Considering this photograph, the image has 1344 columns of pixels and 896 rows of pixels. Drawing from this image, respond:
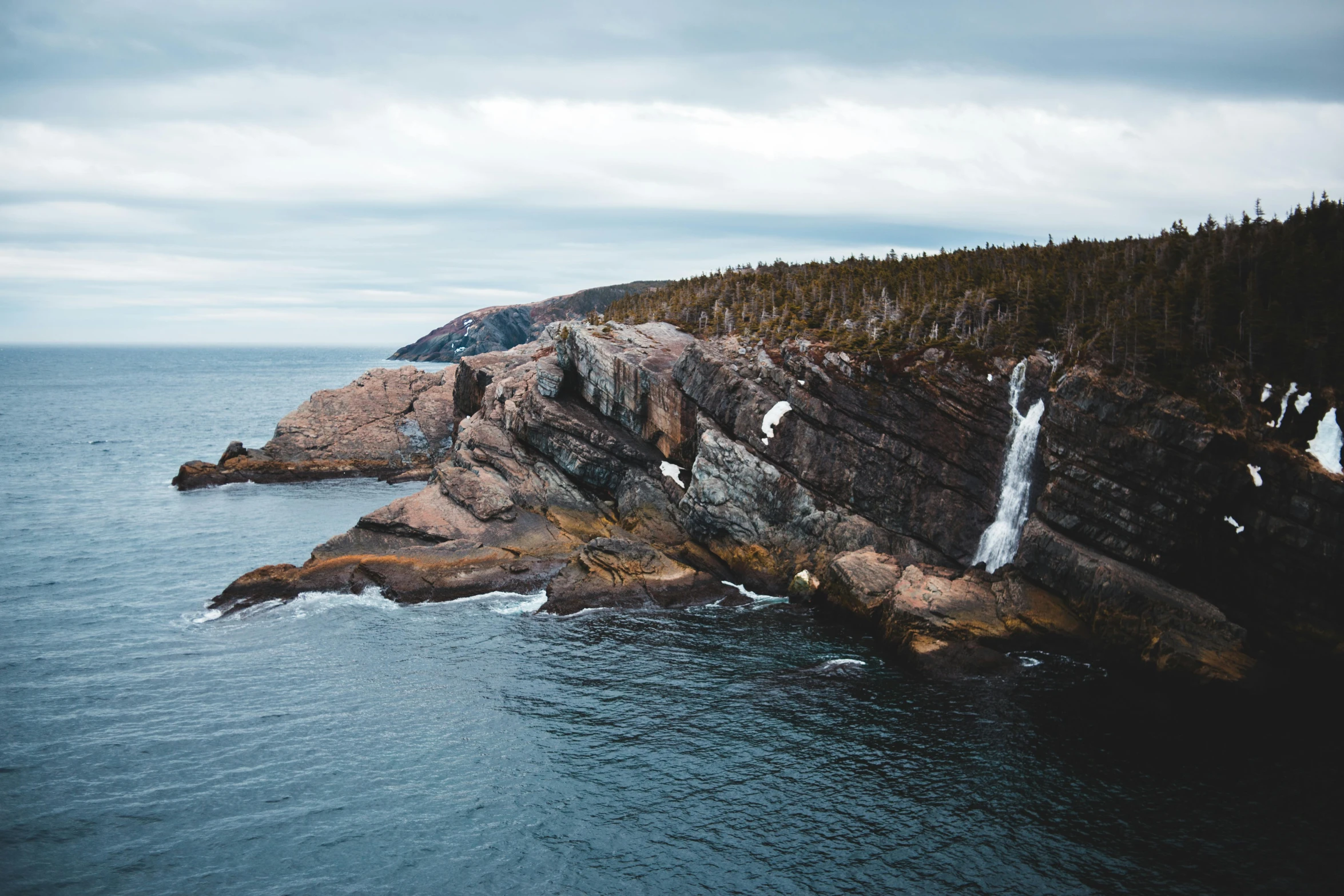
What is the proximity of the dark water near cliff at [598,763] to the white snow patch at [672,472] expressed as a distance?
41.7ft

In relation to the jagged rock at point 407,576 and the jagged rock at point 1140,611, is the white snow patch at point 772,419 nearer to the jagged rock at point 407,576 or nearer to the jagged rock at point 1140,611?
the jagged rock at point 407,576

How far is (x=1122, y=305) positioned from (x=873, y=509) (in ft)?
62.7

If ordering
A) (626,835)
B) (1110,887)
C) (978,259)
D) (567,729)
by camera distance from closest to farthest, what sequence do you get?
(1110,887)
(626,835)
(567,729)
(978,259)

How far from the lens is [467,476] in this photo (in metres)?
56.3

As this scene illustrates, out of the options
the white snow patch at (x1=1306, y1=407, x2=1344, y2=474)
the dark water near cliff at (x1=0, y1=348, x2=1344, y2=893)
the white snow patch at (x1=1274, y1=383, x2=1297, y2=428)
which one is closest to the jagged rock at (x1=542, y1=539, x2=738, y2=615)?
the dark water near cliff at (x1=0, y1=348, x2=1344, y2=893)

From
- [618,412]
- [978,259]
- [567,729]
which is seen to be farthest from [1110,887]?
[978,259]

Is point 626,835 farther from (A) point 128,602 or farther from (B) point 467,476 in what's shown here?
(A) point 128,602

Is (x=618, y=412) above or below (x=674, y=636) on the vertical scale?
above

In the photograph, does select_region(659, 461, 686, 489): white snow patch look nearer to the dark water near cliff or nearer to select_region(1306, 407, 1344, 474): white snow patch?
the dark water near cliff

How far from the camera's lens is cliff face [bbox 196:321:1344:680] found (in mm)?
38469

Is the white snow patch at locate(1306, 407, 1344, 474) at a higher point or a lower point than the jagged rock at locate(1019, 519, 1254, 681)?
higher

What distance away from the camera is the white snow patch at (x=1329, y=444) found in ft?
122

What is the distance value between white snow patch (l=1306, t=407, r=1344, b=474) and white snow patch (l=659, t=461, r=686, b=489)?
34900 mm

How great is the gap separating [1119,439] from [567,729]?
30829 mm
